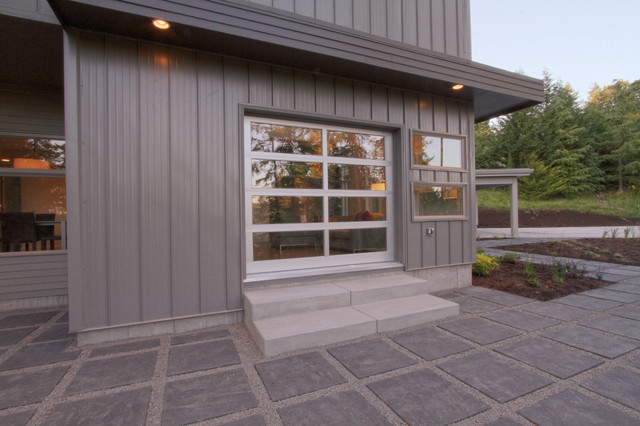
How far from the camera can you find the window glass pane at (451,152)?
421 centimetres

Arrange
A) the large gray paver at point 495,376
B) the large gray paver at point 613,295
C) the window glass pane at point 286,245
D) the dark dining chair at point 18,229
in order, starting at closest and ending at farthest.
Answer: the large gray paver at point 495,376 < the window glass pane at point 286,245 < the large gray paver at point 613,295 < the dark dining chair at point 18,229

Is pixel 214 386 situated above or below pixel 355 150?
below

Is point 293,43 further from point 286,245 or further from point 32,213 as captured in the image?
→ point 32,213

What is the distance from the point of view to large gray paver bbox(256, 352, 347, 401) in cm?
179

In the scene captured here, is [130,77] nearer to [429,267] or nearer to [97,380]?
[97,380]

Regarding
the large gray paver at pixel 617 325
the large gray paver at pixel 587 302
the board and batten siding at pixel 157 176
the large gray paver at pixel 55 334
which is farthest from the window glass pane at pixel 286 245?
the large gray paver at pixel 587 302

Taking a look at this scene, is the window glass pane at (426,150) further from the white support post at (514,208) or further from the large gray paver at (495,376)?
the white support post at (514,208)

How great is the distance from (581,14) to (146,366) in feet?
61.1

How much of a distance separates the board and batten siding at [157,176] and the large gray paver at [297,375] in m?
1.02

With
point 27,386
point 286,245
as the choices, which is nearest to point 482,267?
point 286,245

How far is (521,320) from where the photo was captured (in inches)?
114

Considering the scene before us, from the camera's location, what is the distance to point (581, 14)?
39.7ft

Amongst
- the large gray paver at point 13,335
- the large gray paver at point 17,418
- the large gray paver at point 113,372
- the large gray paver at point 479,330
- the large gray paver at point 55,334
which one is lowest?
the large gray paver at point 479,330

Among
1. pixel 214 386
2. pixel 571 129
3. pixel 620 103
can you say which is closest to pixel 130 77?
pixel 214 386
